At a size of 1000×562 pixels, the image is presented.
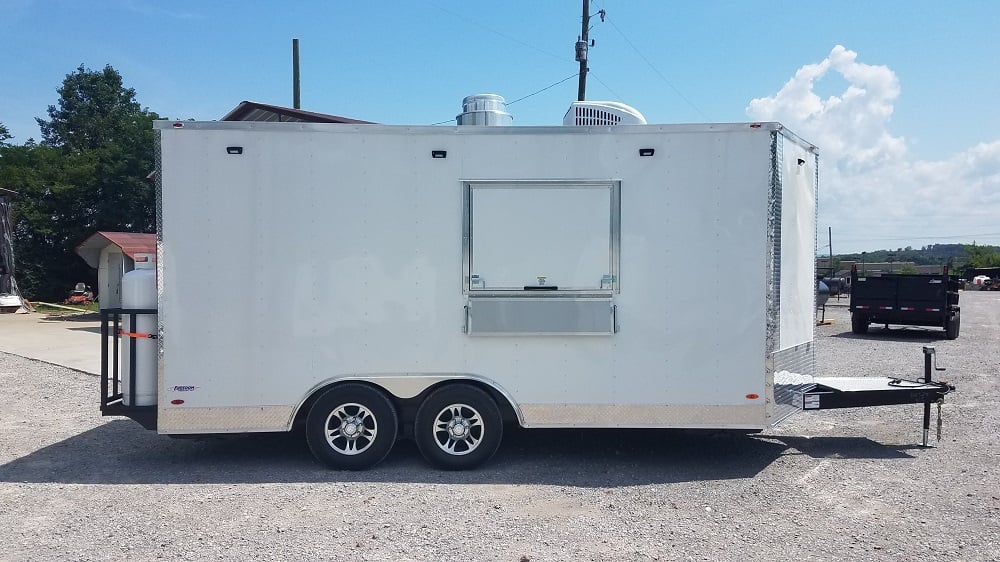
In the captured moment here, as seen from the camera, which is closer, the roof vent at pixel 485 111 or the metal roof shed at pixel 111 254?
the roof vent at pixel 485 111

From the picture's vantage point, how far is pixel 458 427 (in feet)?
19.6

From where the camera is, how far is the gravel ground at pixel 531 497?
4.46 meters

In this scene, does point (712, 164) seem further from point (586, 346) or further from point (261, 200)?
point (261, 200)

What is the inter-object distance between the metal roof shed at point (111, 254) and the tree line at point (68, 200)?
11307mm

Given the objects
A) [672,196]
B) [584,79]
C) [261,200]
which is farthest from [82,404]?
[584,79]

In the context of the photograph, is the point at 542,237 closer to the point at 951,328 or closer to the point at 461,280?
the point at 461,280

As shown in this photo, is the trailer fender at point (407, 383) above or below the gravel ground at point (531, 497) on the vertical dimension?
above

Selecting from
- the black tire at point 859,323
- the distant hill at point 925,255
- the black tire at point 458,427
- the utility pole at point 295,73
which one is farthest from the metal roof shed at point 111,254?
the distant hill at point 925,255

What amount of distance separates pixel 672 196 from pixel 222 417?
425cm

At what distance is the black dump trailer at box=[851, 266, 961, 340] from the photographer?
17.3 metres

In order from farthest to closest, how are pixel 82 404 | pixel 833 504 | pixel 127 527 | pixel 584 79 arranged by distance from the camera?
pixel 584 79
pixel 82 404
pixel 833 504
pixel 127 527

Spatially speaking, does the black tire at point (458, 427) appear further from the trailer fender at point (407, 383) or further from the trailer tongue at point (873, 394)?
the trailer tongue at point (873, 394)

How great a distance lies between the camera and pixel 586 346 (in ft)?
19.4

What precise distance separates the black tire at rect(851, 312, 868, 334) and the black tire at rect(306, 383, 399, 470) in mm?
15995
